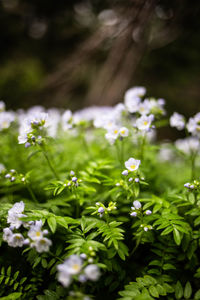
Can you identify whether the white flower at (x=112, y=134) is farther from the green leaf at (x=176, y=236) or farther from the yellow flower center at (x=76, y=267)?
the yellow flower center at (x=76, y=267)

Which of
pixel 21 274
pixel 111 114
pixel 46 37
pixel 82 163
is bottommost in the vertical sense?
pixel 21 274

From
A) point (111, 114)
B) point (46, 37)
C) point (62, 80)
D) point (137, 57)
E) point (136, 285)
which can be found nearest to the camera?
point (136, 285)

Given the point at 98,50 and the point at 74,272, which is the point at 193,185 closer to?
the point at 74,272

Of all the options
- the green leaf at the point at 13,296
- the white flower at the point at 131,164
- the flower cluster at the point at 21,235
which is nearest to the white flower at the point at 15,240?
the flower cluster at the point at 21,235

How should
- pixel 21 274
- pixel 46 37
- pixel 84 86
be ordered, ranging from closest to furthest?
pixel 21 274, pixel 46 37, pixel 84 86

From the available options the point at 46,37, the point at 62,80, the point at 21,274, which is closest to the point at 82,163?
the point at 21,274

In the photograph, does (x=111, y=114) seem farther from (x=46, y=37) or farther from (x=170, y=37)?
Result: (x=46, y=37)


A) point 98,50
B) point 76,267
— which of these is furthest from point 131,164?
point 98,50
